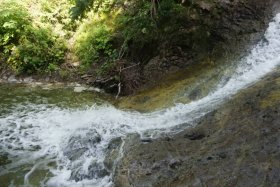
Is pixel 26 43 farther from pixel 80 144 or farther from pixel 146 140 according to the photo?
pixel 146 140

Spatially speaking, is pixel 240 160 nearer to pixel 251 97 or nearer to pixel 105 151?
pixel 251 97

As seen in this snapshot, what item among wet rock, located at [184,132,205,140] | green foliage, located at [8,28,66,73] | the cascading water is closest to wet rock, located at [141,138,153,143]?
the cascading water

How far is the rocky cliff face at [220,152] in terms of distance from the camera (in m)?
5.10

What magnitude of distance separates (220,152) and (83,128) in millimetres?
3268

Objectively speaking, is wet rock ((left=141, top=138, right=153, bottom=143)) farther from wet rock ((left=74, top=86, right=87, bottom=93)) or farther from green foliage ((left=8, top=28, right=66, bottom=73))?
green foliage ((left=8, top=28, right=66, bottom=73))

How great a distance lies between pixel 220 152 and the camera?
18.5 feet

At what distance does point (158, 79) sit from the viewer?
9.81m

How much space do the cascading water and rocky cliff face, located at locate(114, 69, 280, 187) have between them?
0.57 metres

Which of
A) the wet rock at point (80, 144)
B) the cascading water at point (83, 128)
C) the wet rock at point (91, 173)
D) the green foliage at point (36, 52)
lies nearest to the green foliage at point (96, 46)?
the green foliage at point (36, 52)

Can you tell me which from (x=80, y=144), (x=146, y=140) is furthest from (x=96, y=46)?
(x=146, y=140)

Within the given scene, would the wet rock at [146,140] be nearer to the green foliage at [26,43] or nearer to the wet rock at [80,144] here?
the wet rock at [80,144]

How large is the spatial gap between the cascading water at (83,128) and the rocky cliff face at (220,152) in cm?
57

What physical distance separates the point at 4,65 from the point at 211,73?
20.7ft

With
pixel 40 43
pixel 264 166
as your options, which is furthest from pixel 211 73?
pixel 40 43
